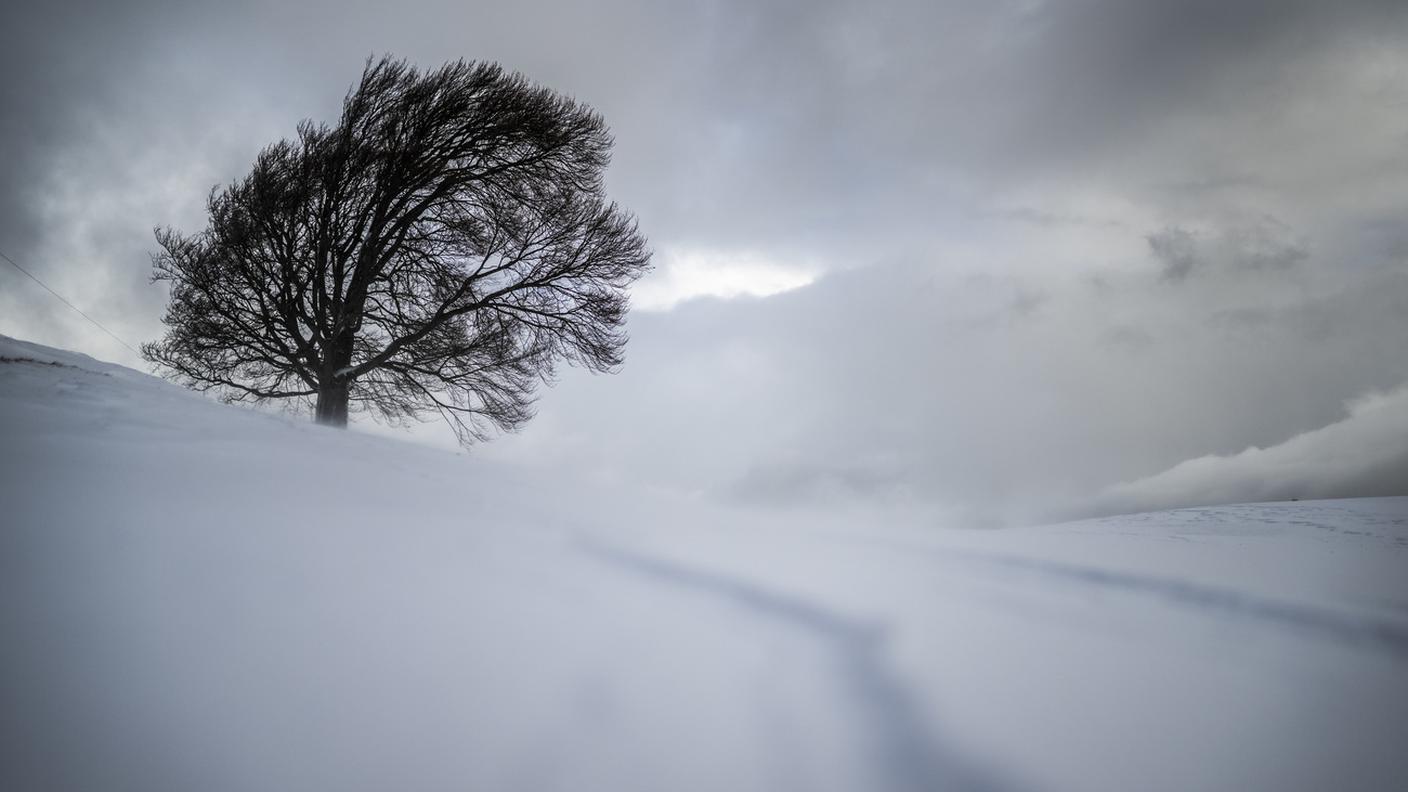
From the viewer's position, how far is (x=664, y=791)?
17.4 inches

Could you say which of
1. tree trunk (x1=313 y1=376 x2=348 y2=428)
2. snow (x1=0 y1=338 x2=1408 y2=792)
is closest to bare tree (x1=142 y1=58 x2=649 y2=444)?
tree trunk (x1=313 y1=376 x2=348 y2=428)

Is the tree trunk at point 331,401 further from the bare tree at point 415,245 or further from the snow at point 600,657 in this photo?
the snow at point 600,657

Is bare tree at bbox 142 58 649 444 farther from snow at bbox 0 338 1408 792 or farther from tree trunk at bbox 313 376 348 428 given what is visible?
snow at bbox 0 338 1408 792

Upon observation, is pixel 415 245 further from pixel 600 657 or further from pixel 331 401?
pixel 600 657

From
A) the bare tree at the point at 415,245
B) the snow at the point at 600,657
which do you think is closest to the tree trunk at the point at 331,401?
the bare tree at the point at 415,245

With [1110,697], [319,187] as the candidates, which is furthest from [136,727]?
[319,187]

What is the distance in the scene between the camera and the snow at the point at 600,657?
455 millimetres

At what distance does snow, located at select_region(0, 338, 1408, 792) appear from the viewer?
0.46 metres

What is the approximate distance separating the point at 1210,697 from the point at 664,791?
0.71 meters

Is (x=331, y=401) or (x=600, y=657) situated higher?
(x=331, y=401)

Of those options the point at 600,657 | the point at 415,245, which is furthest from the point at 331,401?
the point at 600,657

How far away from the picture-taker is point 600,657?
22.8 inches

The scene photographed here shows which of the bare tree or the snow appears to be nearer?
the snow

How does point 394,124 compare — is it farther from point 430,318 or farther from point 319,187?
point 430,318
